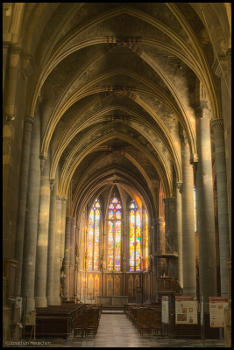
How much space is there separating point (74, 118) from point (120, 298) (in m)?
23.3

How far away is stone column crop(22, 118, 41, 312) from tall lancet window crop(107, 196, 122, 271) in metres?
25.4

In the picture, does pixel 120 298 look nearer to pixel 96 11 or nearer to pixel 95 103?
pixel 95 103

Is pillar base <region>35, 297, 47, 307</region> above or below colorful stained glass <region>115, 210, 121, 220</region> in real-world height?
below

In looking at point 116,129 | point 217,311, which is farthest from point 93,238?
point 217,311

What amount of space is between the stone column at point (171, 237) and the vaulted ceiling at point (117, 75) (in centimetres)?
114

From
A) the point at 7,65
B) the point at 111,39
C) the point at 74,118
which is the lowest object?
the point at 7,65

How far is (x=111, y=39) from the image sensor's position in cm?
1875

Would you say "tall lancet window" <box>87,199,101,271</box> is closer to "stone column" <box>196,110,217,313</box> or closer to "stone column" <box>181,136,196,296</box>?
"stone column" <box>181,136,196,296</box>

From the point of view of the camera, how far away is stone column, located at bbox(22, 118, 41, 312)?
17.5m

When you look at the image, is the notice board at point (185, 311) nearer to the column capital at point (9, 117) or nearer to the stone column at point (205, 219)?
the stone column at point (205, 219)

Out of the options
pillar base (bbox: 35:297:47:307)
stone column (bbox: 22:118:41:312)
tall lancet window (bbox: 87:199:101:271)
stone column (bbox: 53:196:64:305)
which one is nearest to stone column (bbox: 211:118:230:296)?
stone column (bbox: 22:118:41:312)

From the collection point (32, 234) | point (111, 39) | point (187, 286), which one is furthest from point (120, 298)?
point (111, 39)

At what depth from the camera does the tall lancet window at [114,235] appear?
44.0m

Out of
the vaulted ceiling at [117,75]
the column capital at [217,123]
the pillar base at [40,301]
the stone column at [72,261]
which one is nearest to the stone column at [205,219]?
the vaulted ceiling at [117,75]
